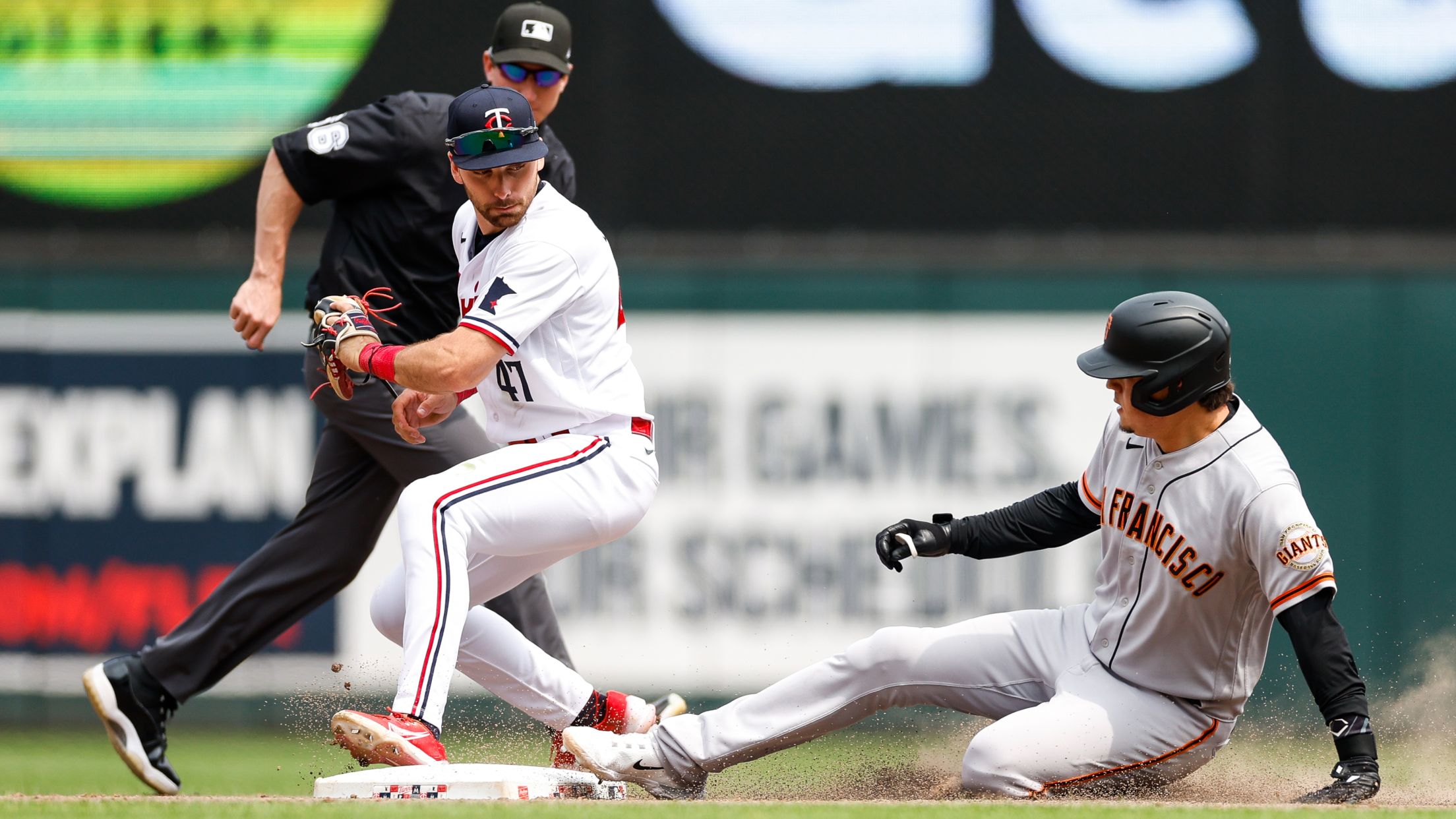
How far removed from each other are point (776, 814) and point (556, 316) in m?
1.20

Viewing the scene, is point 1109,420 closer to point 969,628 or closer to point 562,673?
point 969,628

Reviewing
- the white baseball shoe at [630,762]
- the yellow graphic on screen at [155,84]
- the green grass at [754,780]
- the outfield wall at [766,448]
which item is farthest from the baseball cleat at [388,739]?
the yellow graphic on screen at [155,84]

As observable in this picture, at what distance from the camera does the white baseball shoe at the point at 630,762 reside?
3545mm

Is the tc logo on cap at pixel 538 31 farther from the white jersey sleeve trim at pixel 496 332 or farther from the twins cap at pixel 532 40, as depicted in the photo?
the white jersey sleeve trim at pixel 496 332

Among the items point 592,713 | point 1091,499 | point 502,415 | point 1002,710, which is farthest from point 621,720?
point 1091,499

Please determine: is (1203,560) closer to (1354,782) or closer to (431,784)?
(1354,782)

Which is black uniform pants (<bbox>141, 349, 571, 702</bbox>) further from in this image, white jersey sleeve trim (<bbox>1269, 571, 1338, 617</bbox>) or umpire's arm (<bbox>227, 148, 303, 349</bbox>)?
white jersey sleeve trim (<bbox>1269, 571, 1338, 617</bbox>)

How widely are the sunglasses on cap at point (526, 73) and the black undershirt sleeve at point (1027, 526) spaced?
1653 millimetres

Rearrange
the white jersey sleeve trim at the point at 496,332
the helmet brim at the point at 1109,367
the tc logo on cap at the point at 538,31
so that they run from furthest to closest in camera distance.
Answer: the tc logo on cap at the point at 538,31
the white jersey sleeve trim at the point at 496,332
the helmet brim at the point at 1109,367

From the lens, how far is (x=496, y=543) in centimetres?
351

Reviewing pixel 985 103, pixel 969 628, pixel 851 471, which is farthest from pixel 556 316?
pixel 985 103

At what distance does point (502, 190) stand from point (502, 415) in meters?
0.52

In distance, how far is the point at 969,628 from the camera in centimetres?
364

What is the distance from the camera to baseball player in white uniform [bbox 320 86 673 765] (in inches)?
133
